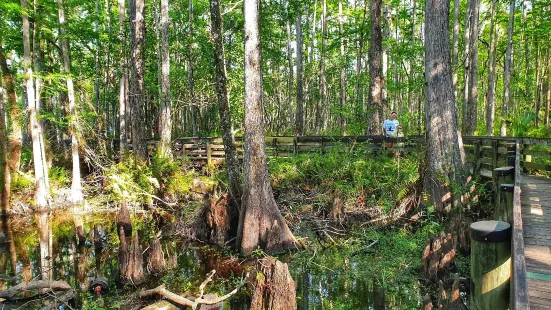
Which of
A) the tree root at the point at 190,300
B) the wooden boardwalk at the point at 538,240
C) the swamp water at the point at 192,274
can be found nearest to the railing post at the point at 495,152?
the wooden boardwalk at the point at 538,240

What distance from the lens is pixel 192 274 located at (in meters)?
9.02

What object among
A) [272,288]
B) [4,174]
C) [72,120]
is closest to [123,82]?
[72,120]

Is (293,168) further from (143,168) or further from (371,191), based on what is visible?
(143,168)

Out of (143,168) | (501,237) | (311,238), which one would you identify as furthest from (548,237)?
(143,168)

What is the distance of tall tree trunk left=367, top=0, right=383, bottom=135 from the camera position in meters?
15.1

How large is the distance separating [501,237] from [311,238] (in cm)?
779

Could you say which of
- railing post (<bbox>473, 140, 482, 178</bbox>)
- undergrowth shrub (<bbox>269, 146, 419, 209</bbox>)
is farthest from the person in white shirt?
railing post (<bbox>473, 140, 482, 178</bbox>)

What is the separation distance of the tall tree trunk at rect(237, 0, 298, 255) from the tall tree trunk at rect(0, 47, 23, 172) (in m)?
9.57

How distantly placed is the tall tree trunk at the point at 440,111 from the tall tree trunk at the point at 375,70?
15.9ft

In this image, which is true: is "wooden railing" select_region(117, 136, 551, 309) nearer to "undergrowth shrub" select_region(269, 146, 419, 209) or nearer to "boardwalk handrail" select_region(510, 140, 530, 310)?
"boardwalk handrail" select_region(510, 140, 530, 310)

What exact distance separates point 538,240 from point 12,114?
1581cm

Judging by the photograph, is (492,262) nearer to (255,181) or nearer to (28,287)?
(255,181)

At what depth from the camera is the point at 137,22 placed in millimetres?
15227

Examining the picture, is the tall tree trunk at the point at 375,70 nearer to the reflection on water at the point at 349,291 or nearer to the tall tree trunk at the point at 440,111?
the tall tree trunk at the point at 440,111
